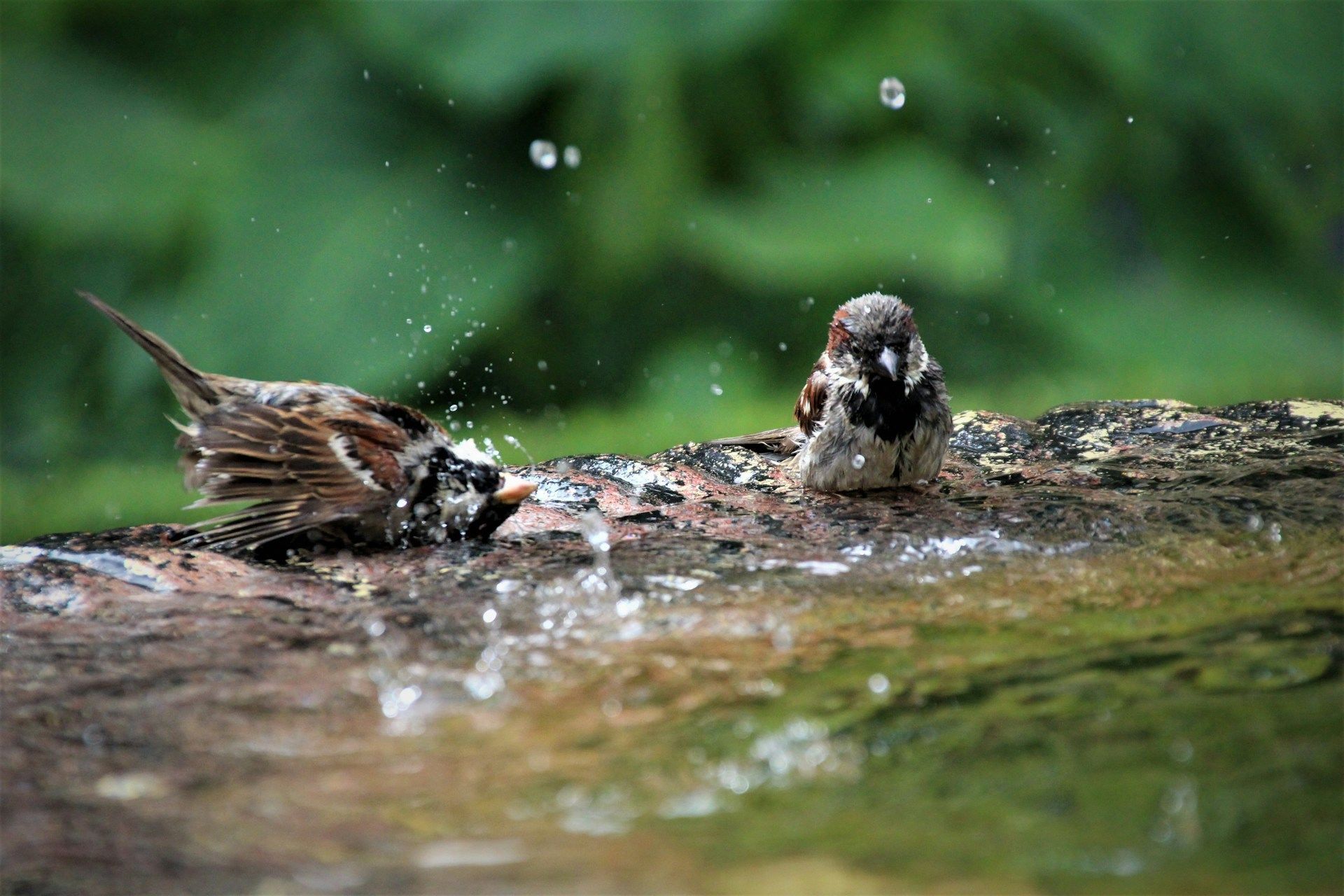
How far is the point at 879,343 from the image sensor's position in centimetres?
418

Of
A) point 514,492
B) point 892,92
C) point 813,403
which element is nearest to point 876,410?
point 813,403

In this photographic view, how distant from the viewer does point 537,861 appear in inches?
68.9

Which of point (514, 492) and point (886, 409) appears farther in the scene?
point (886, 409)

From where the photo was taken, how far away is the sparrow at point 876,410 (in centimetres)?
408

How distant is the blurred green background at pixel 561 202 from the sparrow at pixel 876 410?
6.20 ft

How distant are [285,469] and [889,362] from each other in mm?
1706

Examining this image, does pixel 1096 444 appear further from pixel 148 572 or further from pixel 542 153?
pixel 542 153

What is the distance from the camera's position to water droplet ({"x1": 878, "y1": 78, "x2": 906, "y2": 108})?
618 cm

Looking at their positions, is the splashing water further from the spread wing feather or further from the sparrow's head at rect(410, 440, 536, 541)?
the sparrow's head at rect(410, 440, 536, 541)

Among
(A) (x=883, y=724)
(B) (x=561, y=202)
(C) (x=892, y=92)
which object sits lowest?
(A) (x=883, y=724)

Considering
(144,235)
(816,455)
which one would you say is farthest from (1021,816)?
(144,235)

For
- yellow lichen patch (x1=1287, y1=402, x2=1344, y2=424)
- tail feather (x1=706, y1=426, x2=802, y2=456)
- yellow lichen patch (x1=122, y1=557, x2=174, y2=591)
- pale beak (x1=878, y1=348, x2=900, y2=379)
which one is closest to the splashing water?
tail feather (x1=706, y1=426, x2=802, y2=456)

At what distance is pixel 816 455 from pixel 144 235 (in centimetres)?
351

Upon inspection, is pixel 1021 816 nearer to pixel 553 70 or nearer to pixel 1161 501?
pixel 1161 501
